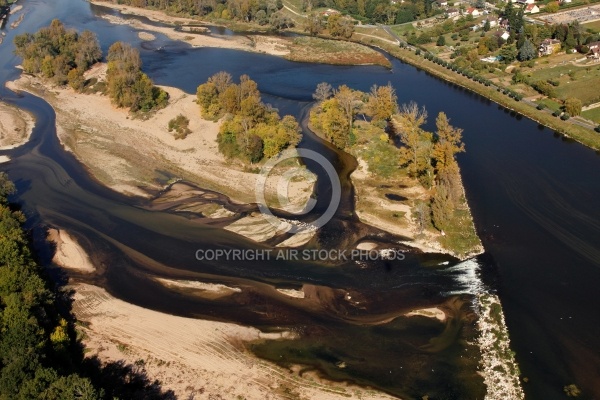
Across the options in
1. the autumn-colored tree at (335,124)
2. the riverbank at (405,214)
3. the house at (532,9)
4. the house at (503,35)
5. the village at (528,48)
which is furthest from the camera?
the house at (532,9)

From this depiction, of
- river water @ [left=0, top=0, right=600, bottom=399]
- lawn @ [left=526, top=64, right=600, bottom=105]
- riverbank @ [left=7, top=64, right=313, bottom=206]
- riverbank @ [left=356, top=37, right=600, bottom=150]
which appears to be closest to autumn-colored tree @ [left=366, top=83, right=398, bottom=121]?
river water @ [left=0, top=0, right=600, bottom=399]

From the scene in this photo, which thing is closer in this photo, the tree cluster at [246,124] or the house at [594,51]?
the tree cluster at [246,124]

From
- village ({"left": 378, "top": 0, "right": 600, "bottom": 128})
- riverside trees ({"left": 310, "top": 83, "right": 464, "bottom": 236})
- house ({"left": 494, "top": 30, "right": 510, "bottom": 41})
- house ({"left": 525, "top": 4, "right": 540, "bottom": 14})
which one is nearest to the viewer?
riverside trees ({"left": 310, "top": 83, "right": 464, "bottom": 236})

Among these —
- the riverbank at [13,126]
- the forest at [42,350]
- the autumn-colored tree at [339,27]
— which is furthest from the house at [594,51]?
the riverbank at [13,126]

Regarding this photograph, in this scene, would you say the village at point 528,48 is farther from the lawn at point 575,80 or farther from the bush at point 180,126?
the bush at point 180,126

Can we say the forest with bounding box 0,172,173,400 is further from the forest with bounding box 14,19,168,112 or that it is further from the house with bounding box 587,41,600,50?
the house with bounding box 587,41,600,50

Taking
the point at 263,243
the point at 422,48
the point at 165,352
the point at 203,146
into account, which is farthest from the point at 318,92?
the point at 165,352

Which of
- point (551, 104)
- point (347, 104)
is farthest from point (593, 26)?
point (347, 104)
